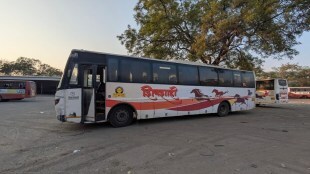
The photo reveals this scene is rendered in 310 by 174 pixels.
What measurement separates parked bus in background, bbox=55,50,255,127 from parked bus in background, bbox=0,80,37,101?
2412cm

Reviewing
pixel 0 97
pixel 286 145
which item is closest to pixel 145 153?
pixel 286 145

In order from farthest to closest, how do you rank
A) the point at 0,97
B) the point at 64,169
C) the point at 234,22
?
1. the point at 0,97
2. the point at 234,22
3. the point at 64,169

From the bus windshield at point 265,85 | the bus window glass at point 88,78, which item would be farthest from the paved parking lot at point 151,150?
the bus windshield at point 265,85

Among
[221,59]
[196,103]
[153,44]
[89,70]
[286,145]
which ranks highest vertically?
[153,44]

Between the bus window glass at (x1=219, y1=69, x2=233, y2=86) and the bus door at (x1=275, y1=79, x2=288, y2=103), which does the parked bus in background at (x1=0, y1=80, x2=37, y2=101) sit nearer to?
the bus window glass at (x1=219, y1=69, x2=233, y2=86)

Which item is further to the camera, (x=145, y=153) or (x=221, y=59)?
(x=221, y=59)

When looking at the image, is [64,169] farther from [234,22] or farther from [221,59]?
[221,59]

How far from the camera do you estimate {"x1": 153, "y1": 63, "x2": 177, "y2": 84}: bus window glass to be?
11477 mm

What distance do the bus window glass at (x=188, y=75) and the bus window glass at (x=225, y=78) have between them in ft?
6.70

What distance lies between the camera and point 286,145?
7156mm

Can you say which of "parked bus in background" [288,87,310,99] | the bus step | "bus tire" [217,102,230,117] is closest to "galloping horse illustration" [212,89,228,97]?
"bus tire" [217,102,230,117]

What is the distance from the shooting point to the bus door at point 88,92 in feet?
30.7

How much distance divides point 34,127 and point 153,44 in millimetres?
→ 14924

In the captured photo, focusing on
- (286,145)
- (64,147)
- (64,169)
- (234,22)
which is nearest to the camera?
(64,169)
